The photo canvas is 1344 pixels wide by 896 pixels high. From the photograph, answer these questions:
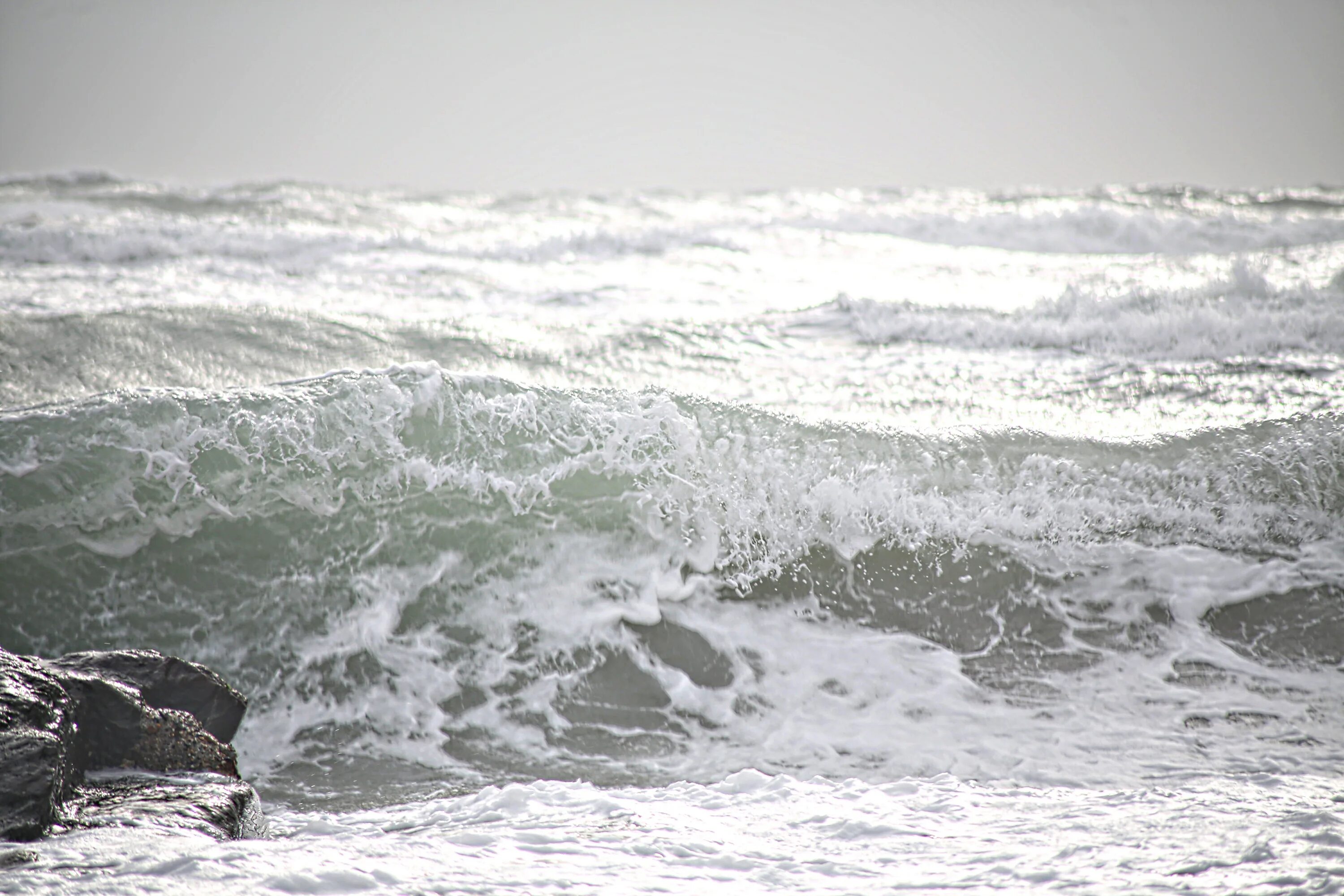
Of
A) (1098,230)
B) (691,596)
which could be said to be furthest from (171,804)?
(1098,230)

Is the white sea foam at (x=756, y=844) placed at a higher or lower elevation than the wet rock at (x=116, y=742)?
lower

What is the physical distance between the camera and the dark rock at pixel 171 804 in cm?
179

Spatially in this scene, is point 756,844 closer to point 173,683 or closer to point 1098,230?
point 173,683

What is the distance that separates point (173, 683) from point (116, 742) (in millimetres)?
273

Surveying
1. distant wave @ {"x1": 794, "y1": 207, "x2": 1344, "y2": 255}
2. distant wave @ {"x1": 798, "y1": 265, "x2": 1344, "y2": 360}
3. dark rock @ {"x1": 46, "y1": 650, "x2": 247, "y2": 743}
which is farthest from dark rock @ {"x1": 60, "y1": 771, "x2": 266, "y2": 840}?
distant wave @ {"x1": 794, "y1": 207, "x2": 1344, "y2": 255}

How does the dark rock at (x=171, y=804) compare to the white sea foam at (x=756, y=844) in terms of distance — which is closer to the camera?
the white sea foam at (x=756, y=844)

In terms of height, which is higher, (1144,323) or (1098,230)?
(1098,230)

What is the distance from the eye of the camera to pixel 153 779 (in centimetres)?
202

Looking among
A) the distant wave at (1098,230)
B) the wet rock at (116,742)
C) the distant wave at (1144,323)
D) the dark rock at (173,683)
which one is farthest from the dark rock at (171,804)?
the distant wave at (1098,230)

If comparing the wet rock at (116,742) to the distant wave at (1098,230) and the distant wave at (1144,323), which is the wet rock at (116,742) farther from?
the distant wave at (1098,230)

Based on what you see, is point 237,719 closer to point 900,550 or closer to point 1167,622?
point 900,550

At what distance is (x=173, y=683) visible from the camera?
7.65ft

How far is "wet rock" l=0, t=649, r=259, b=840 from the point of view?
1.70m

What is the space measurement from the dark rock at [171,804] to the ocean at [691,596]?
0.08 meters
